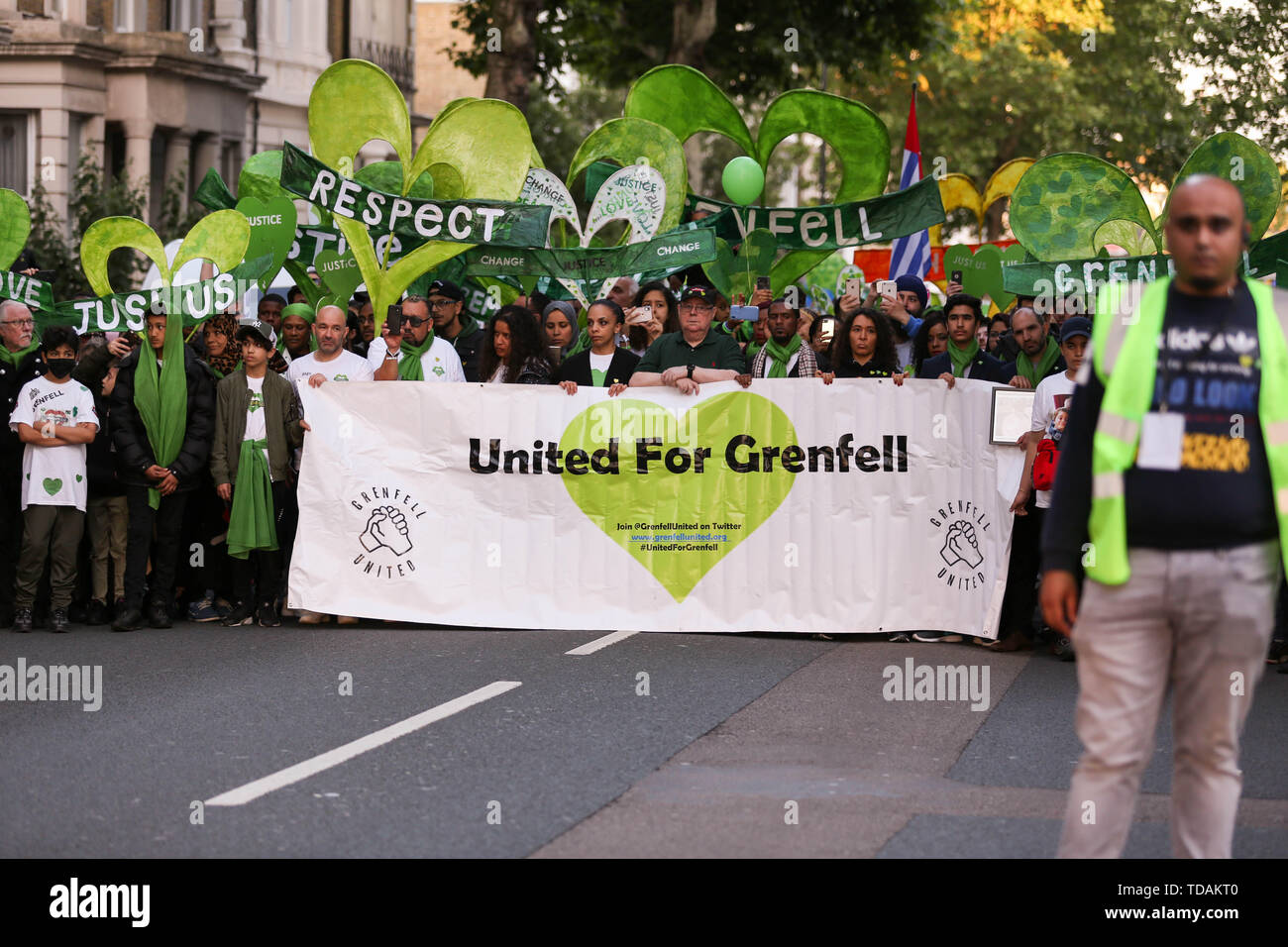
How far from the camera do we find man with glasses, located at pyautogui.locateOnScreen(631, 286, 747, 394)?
39.5ft

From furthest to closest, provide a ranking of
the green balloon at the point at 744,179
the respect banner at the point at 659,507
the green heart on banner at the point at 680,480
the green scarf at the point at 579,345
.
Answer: the green balloon at the point at 744,179 < the green scarf at the point at 579,345 < the green heart on banner at the point at 680,480 < the respect banner at the point at 659,507

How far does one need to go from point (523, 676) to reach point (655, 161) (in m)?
6.57

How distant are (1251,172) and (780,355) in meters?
3.22

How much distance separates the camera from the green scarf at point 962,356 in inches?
494

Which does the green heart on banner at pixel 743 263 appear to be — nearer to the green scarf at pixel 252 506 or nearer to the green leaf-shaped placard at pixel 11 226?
the green scarf at pixel 252 506

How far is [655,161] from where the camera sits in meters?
15.7

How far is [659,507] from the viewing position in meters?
12.0

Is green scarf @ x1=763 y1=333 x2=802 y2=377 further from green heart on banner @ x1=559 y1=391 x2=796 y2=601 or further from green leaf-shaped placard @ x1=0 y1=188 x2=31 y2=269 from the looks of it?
green leaf-shaped placard @ x1=0 y1=188 x2=31 y2=269

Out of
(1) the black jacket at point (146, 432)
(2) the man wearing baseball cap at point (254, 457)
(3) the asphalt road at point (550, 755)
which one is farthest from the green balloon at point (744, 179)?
(3) the asphalt road at point (550, 755)

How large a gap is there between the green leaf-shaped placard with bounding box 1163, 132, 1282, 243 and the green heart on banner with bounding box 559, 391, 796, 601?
3183 mm

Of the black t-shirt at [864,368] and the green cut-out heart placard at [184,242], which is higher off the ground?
the green cut-out heart placard at [184,242]

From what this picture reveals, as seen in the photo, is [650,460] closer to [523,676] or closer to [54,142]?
[523,676]

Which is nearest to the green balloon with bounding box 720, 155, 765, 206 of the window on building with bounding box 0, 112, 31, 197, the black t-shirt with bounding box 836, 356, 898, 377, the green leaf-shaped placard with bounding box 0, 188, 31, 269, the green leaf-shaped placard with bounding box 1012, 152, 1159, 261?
the green leaf-shaped placard with bounding box 1012, 152, 1159, 261
